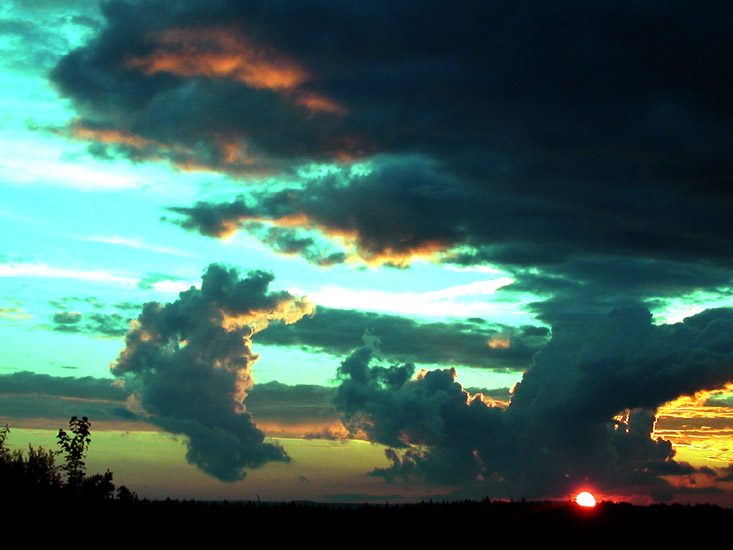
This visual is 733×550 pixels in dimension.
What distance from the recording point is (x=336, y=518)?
3492 inches

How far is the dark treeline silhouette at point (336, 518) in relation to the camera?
7975 cm

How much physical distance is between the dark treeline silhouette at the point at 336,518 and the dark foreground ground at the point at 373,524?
4.4 inches

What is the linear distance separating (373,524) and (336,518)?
172 inches

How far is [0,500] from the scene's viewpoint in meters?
84.1

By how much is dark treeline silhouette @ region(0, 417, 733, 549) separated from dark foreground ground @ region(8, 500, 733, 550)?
0.37ft

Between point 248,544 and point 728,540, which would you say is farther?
point 728,540

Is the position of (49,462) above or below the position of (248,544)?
above

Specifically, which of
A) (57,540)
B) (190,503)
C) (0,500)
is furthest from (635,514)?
(0,500)

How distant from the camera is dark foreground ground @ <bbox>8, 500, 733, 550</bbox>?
77438mm

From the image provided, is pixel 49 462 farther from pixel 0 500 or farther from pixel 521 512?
pixel 521 512

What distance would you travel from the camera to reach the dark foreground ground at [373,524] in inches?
3049

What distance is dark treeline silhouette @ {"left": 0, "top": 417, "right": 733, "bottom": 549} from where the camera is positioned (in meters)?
79.8

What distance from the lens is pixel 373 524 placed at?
86500mm

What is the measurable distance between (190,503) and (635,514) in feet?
169
